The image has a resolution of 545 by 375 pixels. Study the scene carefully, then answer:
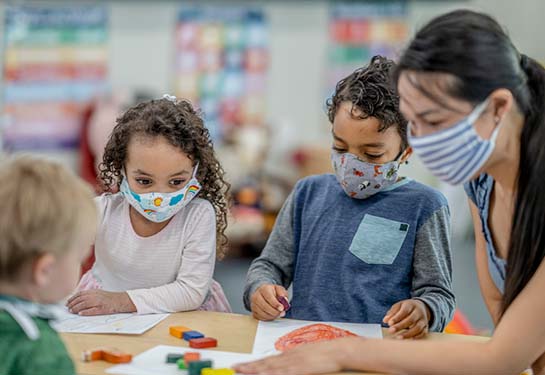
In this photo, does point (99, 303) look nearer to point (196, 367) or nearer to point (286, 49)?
point (196, 367)

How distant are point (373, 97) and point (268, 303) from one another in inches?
19.9

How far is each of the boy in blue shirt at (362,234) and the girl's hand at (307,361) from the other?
0.88ft

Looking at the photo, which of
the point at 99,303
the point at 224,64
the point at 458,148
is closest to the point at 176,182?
the point at 99,303

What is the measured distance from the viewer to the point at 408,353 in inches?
54.4

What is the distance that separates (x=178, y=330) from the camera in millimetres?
1552

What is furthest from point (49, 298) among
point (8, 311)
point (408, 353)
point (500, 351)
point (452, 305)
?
point (452, 305)

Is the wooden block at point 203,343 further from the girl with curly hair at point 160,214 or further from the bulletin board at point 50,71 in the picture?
the bulletin board at point 50,71

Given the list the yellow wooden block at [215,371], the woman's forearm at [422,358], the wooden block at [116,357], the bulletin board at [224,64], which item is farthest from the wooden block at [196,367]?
the bulletin board at [224,64]

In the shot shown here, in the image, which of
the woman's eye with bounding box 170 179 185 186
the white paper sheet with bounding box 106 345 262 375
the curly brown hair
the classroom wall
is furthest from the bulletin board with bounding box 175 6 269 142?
the white paper sheet with bounding box 106 345 262 375

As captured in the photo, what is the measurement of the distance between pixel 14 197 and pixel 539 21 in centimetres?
610

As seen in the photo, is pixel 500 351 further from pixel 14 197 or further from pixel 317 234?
pixel 14 197

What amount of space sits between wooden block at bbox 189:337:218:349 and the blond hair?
1.12ft

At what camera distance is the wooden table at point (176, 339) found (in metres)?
1.44

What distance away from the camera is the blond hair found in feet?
3.93
